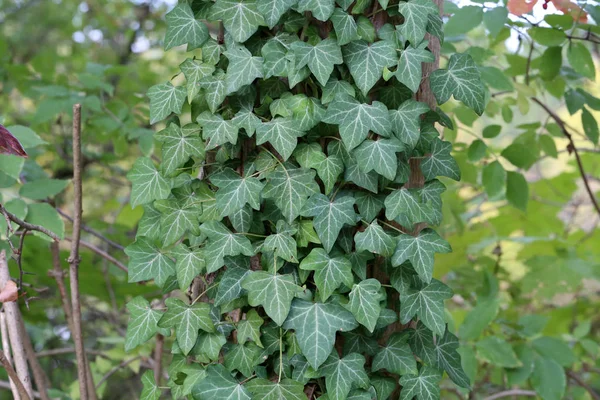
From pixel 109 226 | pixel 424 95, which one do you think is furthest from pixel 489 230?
pixel 424 95

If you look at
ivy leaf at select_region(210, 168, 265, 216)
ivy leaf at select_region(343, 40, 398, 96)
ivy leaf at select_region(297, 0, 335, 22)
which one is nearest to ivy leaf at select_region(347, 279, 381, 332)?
ivy leaf at select_region(210, 168, 265, 216)

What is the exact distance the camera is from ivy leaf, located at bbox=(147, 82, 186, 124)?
44.4 inches

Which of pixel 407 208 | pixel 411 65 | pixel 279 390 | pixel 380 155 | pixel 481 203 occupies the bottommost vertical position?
pixel 481 203

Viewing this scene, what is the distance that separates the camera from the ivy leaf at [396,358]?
111cm

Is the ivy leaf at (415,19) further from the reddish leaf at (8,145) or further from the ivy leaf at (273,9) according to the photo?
the reddish leaf at (8,145)

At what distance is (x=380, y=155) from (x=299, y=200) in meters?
0.16

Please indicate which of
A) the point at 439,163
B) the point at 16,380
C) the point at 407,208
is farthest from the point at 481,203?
the point at 16,380

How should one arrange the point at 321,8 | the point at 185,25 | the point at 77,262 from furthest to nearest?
1. the point at 77,262
2. the point at 185,25
3. the point at 321,8

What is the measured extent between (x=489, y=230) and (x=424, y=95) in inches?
82.6

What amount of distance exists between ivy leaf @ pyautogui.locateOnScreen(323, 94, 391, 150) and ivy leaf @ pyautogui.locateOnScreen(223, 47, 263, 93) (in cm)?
15

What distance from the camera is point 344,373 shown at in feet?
3.45

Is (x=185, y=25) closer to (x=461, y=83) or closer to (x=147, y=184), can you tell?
(x=147, y=184)

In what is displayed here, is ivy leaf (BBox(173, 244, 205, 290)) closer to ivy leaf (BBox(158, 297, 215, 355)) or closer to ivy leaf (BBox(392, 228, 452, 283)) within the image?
ivy leaf (BBox(158, 297, 215, 355))

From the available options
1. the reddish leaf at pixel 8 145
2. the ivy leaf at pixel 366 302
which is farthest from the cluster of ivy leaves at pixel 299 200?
the reddish leaf at pixel 8 145
